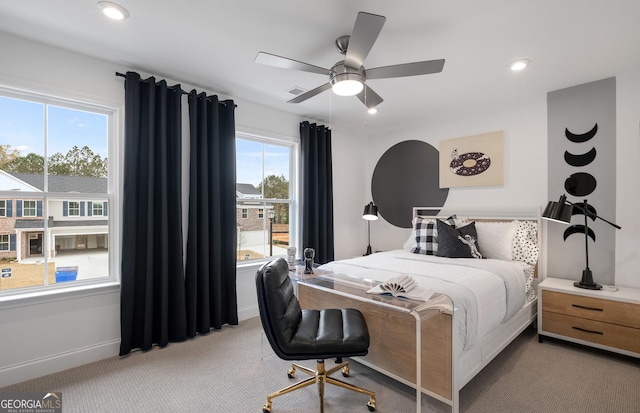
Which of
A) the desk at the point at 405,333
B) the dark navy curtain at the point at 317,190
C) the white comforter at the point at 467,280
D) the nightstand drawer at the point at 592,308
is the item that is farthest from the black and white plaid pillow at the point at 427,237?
the desk at the point at 405,333

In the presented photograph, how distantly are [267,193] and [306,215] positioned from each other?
1.97ft

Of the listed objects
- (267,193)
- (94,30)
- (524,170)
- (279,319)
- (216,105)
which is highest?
(94,30)

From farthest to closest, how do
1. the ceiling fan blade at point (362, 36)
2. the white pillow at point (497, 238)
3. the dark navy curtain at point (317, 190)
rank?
the dark navy curtain at point (317, 190) → the white pillow at point (497, 238) → the ceiling fan blade at point (362, 36)

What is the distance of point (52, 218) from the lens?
8.17ft

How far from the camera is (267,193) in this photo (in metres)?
3.94

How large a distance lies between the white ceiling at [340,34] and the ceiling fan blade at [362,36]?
291 millimetres

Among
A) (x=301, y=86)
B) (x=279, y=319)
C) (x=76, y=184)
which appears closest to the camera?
(x=279, y=319)

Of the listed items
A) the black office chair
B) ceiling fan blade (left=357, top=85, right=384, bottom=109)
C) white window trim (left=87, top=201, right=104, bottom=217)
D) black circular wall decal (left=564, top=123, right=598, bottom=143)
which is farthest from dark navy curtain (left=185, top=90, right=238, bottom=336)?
black circular wall decal (left=564, top=123, right=598, bottom=143)

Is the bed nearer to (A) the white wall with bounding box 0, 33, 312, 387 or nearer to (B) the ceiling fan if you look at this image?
(B) the ceiling fan

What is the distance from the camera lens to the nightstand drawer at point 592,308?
2.46 metres

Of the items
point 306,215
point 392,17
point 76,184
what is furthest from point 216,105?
point 392,17

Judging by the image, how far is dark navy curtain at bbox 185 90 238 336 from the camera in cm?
300

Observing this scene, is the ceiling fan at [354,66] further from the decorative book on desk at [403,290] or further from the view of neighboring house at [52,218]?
the view of neighboring house at [52,218]

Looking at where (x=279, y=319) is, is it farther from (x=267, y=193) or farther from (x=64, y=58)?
(x=64, y=58)
